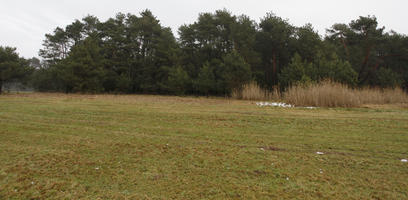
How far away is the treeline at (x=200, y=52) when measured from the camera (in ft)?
73.3

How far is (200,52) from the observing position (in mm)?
27109

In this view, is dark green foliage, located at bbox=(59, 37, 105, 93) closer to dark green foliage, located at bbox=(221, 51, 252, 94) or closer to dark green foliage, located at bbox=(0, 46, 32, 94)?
dark green foliage, located at bbox=(0, 46, 32, 94)

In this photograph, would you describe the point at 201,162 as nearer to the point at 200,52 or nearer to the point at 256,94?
the point at 256,94

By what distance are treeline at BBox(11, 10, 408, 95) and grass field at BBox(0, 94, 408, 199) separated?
16.4 metres

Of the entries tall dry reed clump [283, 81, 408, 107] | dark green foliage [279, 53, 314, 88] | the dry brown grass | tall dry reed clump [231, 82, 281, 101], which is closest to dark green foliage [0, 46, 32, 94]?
tall dry reed clump [231, 82, 281, 101]

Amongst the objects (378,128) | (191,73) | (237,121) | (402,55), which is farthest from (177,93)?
(402,55)

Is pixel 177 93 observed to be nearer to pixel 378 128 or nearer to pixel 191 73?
pixel 191 73

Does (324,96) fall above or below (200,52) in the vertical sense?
below

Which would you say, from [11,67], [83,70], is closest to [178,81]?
[83,70]

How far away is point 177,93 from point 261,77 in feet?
30.4

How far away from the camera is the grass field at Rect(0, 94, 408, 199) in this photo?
2.08 m

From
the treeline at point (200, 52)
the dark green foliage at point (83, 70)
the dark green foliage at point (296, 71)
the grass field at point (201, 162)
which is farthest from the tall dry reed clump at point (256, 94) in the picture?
the dark green foliage at point (83, 70)

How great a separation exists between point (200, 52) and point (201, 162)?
25.2 m

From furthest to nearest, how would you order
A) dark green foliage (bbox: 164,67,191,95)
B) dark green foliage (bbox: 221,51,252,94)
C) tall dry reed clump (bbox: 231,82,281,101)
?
dark green foliage (bbox: 164,67,191,95) → dark green foliage (bbox: 221,51,252,94) → tall dry reed clump (bbox: 231,82,281,101)
